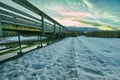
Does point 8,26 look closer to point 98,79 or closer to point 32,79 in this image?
point 32,79

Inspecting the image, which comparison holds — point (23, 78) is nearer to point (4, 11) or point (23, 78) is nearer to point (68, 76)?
point (68, 76)

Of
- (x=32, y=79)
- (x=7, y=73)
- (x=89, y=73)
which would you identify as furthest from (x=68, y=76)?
(x=7, y=73)

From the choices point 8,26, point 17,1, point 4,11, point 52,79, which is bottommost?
point 52,79

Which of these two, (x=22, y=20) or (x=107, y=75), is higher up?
(x=22, y=20)

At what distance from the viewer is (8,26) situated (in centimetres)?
268

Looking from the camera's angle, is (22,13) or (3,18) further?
(22,13)

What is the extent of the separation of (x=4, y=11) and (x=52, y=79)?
1.83 metres

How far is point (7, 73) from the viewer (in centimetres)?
194

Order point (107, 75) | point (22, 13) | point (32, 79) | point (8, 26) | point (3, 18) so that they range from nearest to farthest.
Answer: point (32, 79) < point (107, 75) < point (3, 18) < point (8, 26) < point (22, 13)

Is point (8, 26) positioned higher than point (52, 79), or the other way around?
point (8, 26)

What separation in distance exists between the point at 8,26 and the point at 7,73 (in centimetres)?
119

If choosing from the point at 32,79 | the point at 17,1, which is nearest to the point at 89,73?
the point at 32,79

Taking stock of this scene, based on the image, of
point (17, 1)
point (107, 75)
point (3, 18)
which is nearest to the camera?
point (107, 75)

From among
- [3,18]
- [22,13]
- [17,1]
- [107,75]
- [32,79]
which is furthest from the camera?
[22,13]
